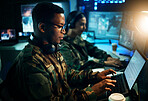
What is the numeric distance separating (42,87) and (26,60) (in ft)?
0.59

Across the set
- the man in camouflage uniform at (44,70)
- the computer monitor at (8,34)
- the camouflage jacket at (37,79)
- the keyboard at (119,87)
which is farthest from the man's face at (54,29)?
the computer monitor at (8,34)

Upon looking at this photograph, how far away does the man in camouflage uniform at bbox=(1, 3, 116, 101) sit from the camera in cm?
70

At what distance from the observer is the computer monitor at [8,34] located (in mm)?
2660

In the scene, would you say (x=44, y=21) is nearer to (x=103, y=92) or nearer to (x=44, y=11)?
(x=44, y=11)

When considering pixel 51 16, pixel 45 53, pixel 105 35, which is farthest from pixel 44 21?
pixel 105 35

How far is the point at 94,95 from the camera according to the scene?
2.74 feet

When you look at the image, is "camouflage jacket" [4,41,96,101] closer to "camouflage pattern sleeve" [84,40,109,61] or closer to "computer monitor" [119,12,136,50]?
"camouflage pattern sleeve" [84,40,109,61]

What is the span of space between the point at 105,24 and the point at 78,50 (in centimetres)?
96

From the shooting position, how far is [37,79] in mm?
700

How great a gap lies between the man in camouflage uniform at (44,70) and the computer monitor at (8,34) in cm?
213

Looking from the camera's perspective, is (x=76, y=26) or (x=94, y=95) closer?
(x=94, y=95)

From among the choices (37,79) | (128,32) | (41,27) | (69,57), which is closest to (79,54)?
(69,57)

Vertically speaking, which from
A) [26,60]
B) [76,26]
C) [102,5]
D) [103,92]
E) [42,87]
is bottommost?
[103,92]

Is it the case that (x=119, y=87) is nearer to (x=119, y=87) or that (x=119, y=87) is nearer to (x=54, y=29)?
(x=119, y=87)
